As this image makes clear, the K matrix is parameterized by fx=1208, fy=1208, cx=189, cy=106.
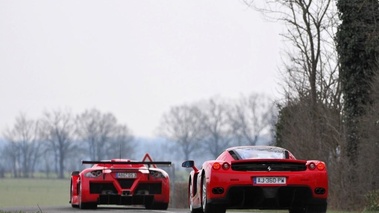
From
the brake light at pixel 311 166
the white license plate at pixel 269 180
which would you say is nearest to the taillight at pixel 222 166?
the white license plate at pixel 269 180

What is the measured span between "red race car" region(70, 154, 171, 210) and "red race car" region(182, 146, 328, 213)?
23.3 feet

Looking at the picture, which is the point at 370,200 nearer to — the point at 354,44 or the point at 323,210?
the point at 354,44

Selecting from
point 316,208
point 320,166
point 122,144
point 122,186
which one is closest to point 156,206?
point 122,186

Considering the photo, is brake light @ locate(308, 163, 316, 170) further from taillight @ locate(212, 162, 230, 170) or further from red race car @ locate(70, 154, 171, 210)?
red race car @ locate(70, 154, 171, 210)

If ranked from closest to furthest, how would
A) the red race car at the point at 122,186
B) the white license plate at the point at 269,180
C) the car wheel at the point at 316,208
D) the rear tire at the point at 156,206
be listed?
the white license plate at the point at 269,180, the car wheel at the point at 316,208, the red race car at the point at 122,186, the rear tire at the point at 156,206

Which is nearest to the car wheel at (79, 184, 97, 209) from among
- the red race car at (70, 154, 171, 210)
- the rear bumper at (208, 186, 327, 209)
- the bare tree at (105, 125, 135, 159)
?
the red race car at (70, 154, 171, 210)

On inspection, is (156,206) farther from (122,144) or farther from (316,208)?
(122,144)

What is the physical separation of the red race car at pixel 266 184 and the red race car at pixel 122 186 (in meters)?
7.09

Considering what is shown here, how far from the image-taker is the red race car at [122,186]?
25484mm

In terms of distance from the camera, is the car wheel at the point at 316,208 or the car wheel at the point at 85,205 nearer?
the car wheel at the point at 316,208

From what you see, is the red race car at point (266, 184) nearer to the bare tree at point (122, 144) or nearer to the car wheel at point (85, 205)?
the car wheel at point (85, 205)

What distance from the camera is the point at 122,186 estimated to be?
25469 millimetres

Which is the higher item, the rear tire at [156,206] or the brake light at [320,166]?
the brake light at [320,166]

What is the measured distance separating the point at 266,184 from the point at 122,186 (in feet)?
26.2
